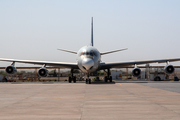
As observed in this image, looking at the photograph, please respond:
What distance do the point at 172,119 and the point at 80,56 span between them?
852 inches

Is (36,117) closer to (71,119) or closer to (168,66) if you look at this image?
(71,119)

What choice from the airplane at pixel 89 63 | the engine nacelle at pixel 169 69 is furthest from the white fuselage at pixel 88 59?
the engine nacelle at pixel 169 69

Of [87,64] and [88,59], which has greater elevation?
[88,59]

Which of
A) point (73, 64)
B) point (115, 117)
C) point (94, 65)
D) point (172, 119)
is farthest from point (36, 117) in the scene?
point (73, 64)

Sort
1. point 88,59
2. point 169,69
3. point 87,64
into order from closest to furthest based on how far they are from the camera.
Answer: point 87,64 → point 88,59 → point 169,69

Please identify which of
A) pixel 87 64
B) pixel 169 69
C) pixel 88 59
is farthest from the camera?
pixel 169 69

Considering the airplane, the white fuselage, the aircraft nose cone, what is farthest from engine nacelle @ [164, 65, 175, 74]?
the aircraft nose cone

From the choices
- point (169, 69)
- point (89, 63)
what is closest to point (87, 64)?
point (89, 63)

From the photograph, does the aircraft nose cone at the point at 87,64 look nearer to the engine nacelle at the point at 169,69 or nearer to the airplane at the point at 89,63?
the airplane at the point at 89,63

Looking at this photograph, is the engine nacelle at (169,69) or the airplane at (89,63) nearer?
the airplane at (89,63)

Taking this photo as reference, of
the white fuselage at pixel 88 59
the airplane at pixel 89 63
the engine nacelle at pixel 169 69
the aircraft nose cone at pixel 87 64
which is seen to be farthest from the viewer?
the engine nacelle at pixel 169 69

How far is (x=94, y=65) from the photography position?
27.3m

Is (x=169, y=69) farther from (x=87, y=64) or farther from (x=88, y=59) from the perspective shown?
(x=87, y=64)

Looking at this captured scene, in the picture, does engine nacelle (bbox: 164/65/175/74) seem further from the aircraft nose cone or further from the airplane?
the aircraft nose cone
